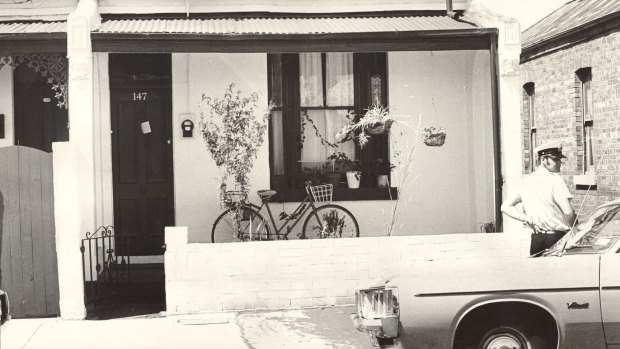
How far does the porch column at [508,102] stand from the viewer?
10.2 metres

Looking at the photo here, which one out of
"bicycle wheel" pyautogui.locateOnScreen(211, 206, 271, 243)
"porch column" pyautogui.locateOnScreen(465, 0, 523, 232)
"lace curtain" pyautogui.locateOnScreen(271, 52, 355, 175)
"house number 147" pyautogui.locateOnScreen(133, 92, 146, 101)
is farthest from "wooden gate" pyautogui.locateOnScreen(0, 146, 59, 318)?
"porch column" pyautogui.locateOnScreen(465, 0, 523, 232)

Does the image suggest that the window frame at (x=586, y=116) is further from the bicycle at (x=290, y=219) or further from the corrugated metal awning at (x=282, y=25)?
the bicycle at (x=290, y=219)

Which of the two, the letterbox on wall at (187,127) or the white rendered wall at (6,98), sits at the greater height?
the white rendered wall at (6,98)

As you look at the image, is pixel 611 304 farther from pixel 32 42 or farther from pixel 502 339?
pixel 32 42

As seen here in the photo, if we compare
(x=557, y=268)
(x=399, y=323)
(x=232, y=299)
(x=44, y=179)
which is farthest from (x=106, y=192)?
(x=557, y=268)

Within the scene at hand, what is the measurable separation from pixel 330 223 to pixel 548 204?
3.75m

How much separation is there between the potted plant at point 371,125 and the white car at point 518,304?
497 centimetres

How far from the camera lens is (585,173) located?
12930 mm

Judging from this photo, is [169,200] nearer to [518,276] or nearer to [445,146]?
[445,146]

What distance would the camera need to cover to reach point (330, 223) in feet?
37.4

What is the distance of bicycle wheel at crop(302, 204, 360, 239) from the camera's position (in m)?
11.3

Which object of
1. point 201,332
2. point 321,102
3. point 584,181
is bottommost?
point 201,332

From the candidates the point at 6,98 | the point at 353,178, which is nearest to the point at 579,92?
the point at 353,178

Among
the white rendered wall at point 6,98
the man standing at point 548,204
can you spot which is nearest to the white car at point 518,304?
the man standing at point 548,204
